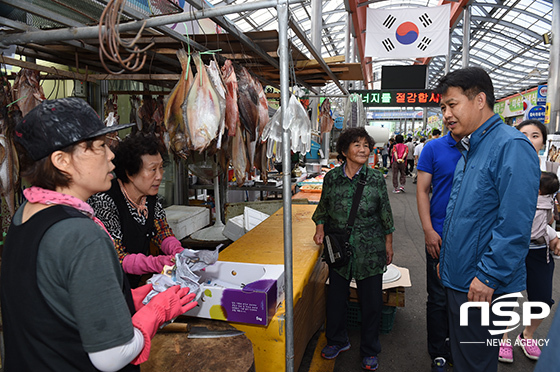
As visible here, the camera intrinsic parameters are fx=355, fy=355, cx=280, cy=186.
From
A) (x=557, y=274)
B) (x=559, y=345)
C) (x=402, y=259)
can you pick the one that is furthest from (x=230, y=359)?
(x=557, y=274)

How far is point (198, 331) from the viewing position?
1.83 metres

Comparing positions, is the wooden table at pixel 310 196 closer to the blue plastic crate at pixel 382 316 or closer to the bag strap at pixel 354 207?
the blue plastic crate at pixel 382 316

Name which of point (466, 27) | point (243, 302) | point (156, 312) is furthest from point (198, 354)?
point (466, 27)

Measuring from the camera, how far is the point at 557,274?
5.02 meters

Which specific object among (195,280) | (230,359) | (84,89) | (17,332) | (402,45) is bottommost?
(230,359)

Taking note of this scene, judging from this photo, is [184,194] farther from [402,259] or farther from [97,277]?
[97,277]

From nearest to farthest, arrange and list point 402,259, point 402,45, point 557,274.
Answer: point 557,274, point 402,259, point 402,45

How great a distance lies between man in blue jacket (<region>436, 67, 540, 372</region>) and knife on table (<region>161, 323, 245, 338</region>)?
117 cm

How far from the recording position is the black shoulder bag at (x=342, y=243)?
9.30 ft

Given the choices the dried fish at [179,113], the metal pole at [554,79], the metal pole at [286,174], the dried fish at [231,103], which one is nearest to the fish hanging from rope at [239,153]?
the dried fish at [231,103]

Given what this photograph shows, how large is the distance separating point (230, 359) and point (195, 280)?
45 cm

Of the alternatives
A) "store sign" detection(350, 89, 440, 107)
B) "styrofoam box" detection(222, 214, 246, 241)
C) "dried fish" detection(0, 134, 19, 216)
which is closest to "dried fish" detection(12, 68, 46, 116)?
"dried fish" detection(0, 134, 19, 216)

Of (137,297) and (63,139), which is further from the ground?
(63,139)

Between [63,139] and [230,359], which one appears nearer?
[63,139]
